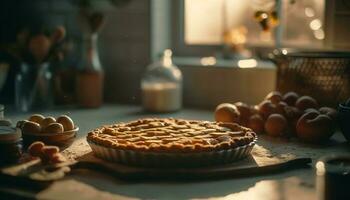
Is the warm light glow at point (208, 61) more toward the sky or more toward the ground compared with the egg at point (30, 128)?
more toward the sky

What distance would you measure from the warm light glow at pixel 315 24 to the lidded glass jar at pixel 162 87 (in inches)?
18.1

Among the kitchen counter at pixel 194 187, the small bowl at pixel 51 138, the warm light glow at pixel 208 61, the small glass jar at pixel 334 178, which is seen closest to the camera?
the small glass jar at pixel 334 178

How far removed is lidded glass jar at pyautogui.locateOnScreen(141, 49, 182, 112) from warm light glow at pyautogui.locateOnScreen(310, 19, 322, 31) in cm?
46

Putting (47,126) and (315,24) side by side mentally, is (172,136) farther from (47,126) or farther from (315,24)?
(315,24)

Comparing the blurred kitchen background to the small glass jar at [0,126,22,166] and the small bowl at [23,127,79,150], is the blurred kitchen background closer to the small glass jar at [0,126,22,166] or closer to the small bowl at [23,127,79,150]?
the small bowl at [23,127,79,150]

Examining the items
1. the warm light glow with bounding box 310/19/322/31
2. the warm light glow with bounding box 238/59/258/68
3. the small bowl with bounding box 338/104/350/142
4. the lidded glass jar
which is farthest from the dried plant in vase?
the small bowl with bounding box 338/104/350/142

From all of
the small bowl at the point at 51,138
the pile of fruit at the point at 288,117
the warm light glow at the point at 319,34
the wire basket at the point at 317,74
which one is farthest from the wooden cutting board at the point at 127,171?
the warm light glow at the point at 319,34

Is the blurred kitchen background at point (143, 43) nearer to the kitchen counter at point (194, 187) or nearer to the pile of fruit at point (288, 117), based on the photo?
the pile of fruit at point (288, 117)

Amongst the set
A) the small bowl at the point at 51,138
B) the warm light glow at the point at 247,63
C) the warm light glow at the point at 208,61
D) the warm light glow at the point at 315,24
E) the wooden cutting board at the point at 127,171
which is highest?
the warm light glow at the point at 315,24

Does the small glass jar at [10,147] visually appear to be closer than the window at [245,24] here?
Yes

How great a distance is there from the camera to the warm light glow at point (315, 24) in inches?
A: 85.3

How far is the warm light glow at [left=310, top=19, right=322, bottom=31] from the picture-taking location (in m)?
2.17

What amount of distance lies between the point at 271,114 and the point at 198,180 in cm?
47

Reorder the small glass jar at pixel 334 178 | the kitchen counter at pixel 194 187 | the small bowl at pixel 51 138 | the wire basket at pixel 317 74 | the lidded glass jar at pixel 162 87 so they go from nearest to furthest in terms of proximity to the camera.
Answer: the small glass jar at pixel 334 178, the kitchen counter at pixel 194 187, the small bowl at pixel 51 138, the wire basket at pixel 317 74, the lidded glass jar at pixel 162 87
